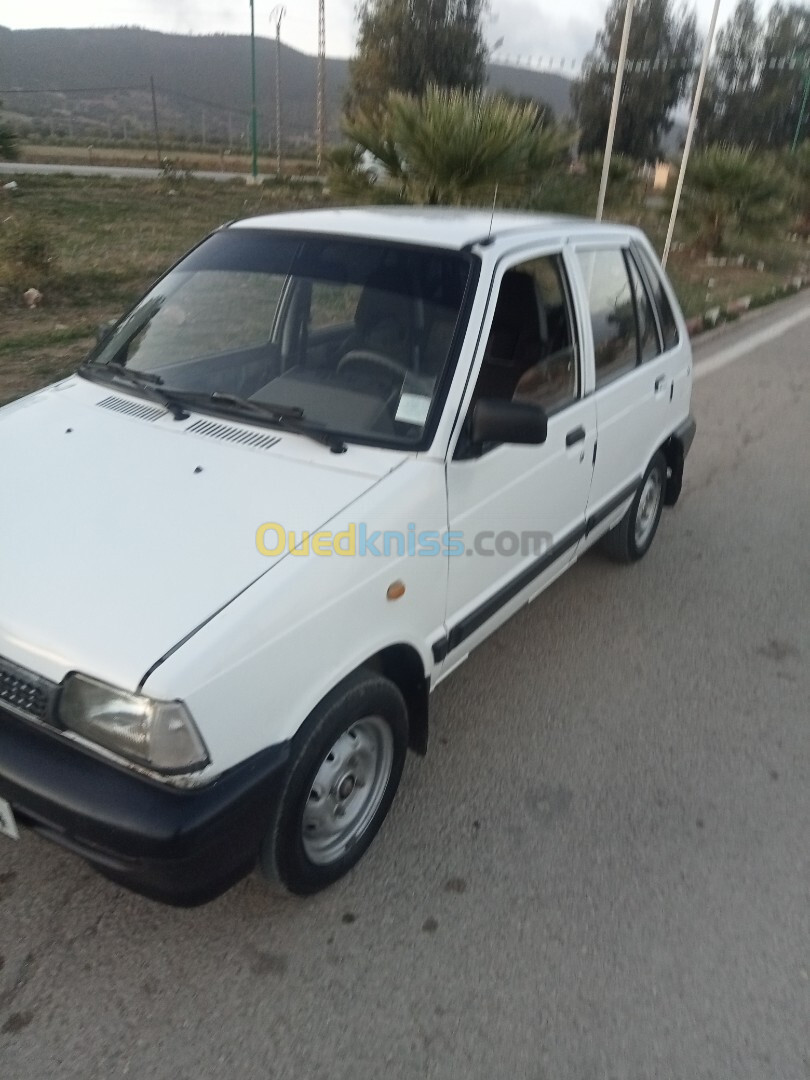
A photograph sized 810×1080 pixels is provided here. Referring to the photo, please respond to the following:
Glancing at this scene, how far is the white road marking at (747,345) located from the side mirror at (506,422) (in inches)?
293

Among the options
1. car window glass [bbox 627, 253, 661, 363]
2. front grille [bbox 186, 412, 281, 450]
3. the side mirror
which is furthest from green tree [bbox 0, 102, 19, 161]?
the side mirror

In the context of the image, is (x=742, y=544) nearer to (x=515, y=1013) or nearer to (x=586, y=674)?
(x=586, y=674)

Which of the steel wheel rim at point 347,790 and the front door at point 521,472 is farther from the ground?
the front door at point 521,472

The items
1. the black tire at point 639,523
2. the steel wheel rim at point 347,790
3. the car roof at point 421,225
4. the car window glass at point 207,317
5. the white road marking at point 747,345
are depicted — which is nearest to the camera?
the steel wheel rim at point 347,790

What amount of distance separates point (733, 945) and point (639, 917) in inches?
10.8

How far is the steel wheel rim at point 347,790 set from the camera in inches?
95.9

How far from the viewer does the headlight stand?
1881 mm

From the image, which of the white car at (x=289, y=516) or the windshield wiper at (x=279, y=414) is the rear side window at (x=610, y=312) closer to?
the white car at (x=289, y=516)

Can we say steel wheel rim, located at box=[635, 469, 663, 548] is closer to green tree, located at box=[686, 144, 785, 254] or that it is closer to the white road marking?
the white road marking

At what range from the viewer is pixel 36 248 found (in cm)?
948

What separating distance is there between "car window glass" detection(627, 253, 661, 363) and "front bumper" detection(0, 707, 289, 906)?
117 inches

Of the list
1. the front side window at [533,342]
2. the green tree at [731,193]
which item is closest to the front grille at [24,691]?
the front side window at [533,342]

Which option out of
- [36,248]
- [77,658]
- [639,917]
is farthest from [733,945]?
[36,248]

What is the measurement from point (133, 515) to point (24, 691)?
1.80 ft
